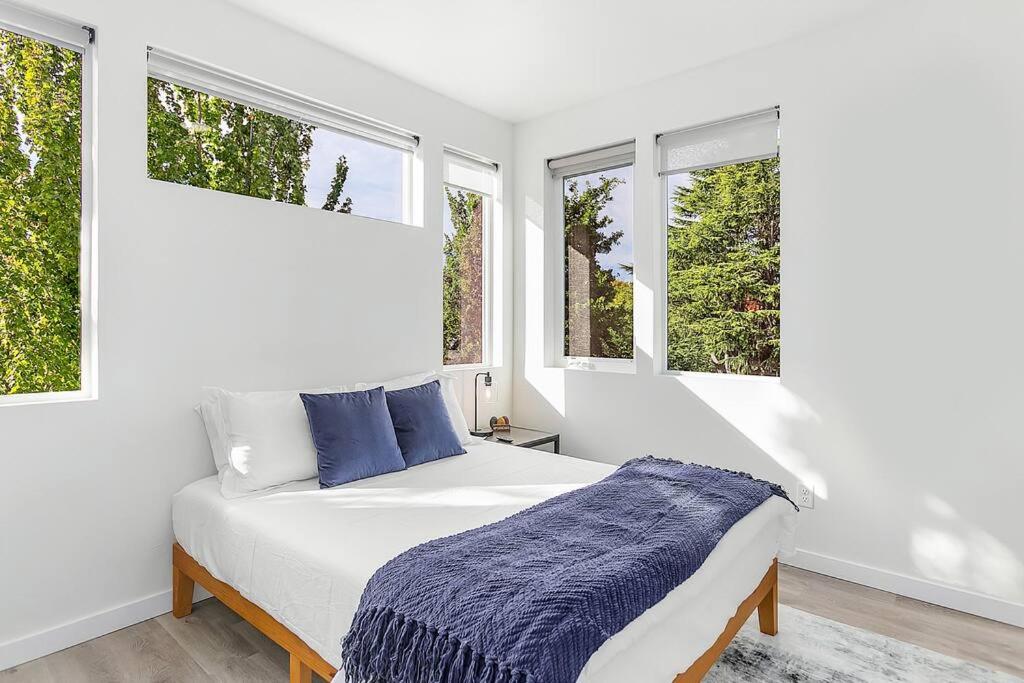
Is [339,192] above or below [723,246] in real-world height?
above

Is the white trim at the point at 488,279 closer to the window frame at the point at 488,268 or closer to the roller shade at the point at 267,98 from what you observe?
the window frame at the point at 488,268

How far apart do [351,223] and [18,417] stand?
1.74m

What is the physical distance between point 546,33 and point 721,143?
3.94 ft

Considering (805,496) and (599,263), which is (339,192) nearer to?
(599,263)

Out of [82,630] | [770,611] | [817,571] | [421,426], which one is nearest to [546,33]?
[421,426]

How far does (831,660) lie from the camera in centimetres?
226

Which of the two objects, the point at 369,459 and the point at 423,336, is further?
the point at 423,336

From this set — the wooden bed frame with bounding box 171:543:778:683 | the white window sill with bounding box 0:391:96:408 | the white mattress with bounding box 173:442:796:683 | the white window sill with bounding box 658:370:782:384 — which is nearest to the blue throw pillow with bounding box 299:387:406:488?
the white mattress with bounding box 173:442:796:683

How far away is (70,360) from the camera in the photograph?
2.45 m

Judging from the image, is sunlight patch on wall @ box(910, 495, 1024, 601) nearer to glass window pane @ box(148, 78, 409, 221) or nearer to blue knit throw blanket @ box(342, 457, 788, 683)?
blue knit throw blanket @ box(342, 457, 788, 683)

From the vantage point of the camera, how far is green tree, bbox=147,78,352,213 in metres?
2.70

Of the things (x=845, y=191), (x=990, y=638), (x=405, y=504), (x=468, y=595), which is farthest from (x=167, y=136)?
(x=990, y=638)

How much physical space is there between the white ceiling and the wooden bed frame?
2.54m

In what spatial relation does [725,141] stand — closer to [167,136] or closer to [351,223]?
[351,223]
